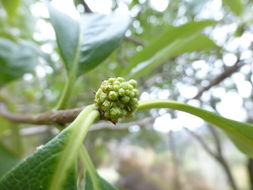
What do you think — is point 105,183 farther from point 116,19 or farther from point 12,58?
point 12,58

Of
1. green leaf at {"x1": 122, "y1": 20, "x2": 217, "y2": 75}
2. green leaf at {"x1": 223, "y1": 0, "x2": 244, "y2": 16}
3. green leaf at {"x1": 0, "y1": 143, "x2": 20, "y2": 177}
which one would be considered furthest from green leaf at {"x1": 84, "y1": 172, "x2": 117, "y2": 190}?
green leaf at {"x1": 223, "y1": 0, "x2": 244, "y2": 16}

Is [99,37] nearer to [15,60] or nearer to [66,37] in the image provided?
[66,37]

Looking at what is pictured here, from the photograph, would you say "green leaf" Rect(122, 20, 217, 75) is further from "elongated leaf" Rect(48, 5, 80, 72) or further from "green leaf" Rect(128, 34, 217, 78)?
"elongated leaf" Rect(48, 5, 80, 72)

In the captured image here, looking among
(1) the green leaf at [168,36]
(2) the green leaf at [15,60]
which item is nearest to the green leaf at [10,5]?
(2) the green leaf at [15,60]

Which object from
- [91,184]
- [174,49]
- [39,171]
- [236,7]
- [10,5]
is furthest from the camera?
[10,5]

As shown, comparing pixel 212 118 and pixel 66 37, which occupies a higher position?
pixel 66 37

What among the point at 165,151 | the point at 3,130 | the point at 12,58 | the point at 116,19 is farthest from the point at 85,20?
the point at 165,151

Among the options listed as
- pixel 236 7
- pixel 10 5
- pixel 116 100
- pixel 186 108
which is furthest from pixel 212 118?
pixel 10 5
